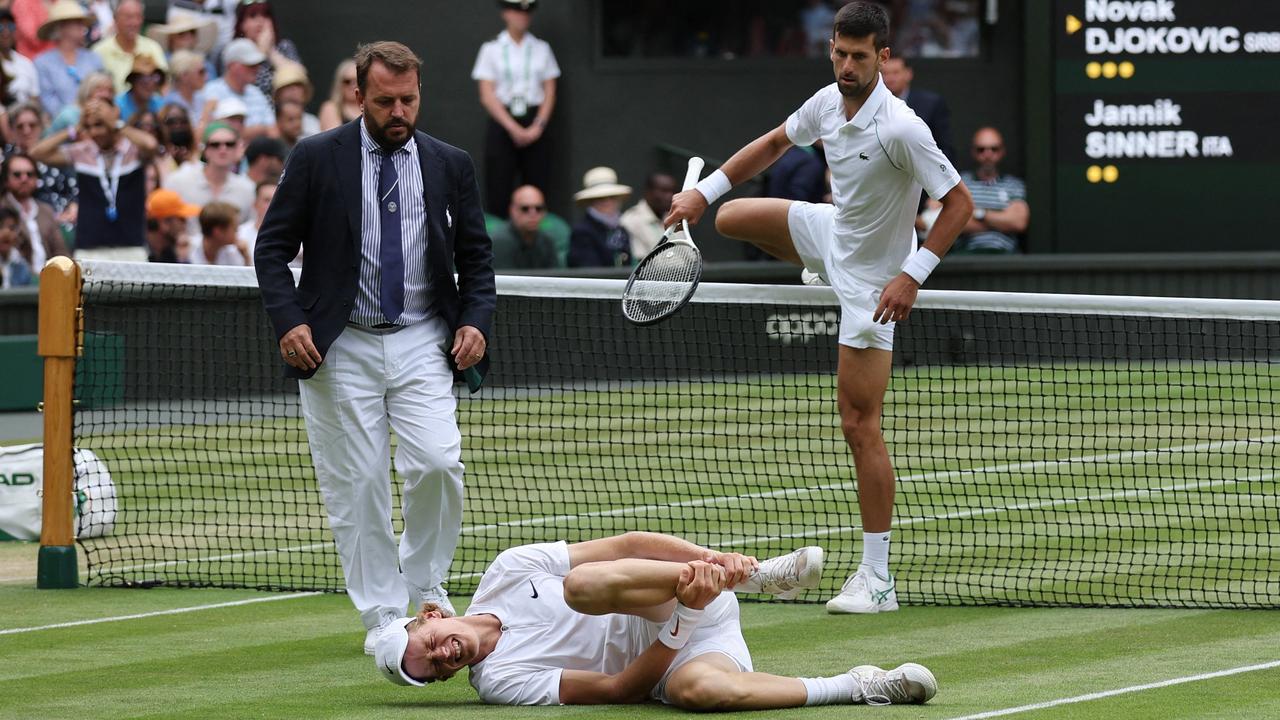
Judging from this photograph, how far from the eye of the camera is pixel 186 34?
18.8 meters

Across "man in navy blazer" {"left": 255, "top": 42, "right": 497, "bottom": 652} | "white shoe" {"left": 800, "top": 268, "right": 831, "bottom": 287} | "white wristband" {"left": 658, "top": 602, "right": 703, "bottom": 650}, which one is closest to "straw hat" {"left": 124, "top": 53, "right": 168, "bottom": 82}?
"white shoe" {"left": 800, "top": 268, "right": 831, "bottom": 287}

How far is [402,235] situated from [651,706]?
6.69ft

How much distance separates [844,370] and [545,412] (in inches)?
270

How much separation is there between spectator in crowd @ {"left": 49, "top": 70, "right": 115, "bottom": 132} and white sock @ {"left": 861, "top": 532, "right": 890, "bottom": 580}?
9.29 m

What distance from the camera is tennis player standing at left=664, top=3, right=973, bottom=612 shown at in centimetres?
864

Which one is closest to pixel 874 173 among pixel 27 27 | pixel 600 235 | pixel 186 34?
pixel 600 235

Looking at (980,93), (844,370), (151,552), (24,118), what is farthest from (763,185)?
(844,370)


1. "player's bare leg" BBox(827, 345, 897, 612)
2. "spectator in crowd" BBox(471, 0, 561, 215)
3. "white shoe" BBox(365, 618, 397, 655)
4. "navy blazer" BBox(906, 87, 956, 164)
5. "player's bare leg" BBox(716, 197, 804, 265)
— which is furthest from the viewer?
"spectator in crowd" BBox(471, 0, 561, 215)

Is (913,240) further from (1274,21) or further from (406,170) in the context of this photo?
(1274,21)

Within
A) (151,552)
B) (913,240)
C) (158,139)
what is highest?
(158,139)

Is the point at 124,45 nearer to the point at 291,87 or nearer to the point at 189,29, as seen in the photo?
the point at 189,29

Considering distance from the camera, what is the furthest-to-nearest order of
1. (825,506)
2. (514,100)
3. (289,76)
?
(514,100)
(289,76)
(825,506)

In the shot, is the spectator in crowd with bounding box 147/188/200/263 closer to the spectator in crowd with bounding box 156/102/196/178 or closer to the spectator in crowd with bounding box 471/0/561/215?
the spectator in crowd with bounding box 156/102/196/178

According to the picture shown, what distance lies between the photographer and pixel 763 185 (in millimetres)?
19625
